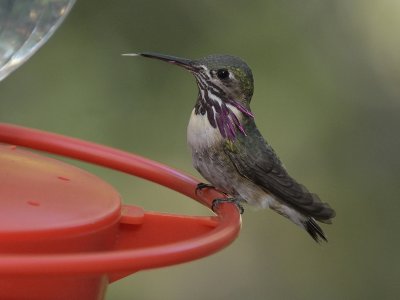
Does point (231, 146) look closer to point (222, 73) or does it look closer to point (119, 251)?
point (222, 73)

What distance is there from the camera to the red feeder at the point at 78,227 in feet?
6.05

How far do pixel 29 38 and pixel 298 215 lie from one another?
1140 mm

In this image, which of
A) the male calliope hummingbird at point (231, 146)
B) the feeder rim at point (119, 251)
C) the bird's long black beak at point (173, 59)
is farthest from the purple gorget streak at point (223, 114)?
the feeder rim at point (119, 251)

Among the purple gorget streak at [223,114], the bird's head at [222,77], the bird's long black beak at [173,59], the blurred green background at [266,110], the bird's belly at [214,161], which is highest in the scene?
the bird's long black beak at [173,59]

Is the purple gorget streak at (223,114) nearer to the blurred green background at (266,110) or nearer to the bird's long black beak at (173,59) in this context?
the bird's long black beak at (173,59)

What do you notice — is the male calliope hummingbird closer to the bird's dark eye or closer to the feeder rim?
the bird's dark eye

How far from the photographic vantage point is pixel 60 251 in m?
2.04

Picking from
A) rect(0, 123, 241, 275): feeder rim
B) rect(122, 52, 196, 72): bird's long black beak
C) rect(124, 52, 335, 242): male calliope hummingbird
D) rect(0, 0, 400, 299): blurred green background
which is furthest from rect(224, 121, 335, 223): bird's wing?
rect(0, 0, 400, 299): blurred green background

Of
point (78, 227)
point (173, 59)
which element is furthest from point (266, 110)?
point (78, 227)

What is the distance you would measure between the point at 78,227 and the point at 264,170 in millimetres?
1314

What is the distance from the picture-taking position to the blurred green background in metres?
5.27

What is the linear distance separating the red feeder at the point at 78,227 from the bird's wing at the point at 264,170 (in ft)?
1.60

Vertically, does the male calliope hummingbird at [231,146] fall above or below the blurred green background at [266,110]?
above

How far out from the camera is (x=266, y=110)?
18.1ft
